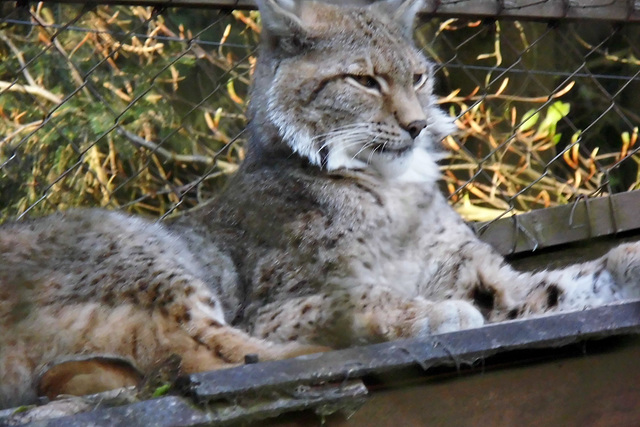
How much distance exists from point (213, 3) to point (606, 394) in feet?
6.27

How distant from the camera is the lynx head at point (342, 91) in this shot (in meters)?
3.07

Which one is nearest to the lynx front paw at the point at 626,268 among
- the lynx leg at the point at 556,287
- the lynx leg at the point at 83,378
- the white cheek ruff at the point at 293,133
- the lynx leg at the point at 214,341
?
the lynx leg at the point at 556,287

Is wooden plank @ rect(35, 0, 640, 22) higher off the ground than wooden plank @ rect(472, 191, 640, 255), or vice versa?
wooden plank @ rect(35, 0, 640, 22)

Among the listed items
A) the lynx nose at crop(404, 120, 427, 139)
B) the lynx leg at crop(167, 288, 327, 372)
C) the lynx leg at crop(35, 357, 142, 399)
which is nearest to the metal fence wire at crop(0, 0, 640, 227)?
the lynx nose at crop(404, 120, 427, 139)

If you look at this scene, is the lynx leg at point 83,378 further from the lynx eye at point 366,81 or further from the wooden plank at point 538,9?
the wooden plank at point 538,9

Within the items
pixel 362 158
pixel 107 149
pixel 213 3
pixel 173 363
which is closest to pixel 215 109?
pixel 107 149

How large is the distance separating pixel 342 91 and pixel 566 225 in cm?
118

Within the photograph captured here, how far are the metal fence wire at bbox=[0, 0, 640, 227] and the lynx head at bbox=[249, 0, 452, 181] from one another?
25.7 inches

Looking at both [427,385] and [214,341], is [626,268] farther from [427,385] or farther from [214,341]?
[214,341]

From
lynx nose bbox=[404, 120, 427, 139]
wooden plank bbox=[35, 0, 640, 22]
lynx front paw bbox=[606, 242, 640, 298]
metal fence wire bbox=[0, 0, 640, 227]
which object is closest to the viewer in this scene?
lynx front paw bbox=[606, 242, 640, 298]

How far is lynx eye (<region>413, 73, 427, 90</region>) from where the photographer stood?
3266mm

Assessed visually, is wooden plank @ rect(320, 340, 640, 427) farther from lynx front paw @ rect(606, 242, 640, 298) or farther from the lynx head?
the lynx head

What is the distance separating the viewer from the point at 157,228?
116 inches

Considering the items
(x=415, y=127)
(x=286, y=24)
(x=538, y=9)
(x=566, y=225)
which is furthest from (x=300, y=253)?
(x=538, y=9)
